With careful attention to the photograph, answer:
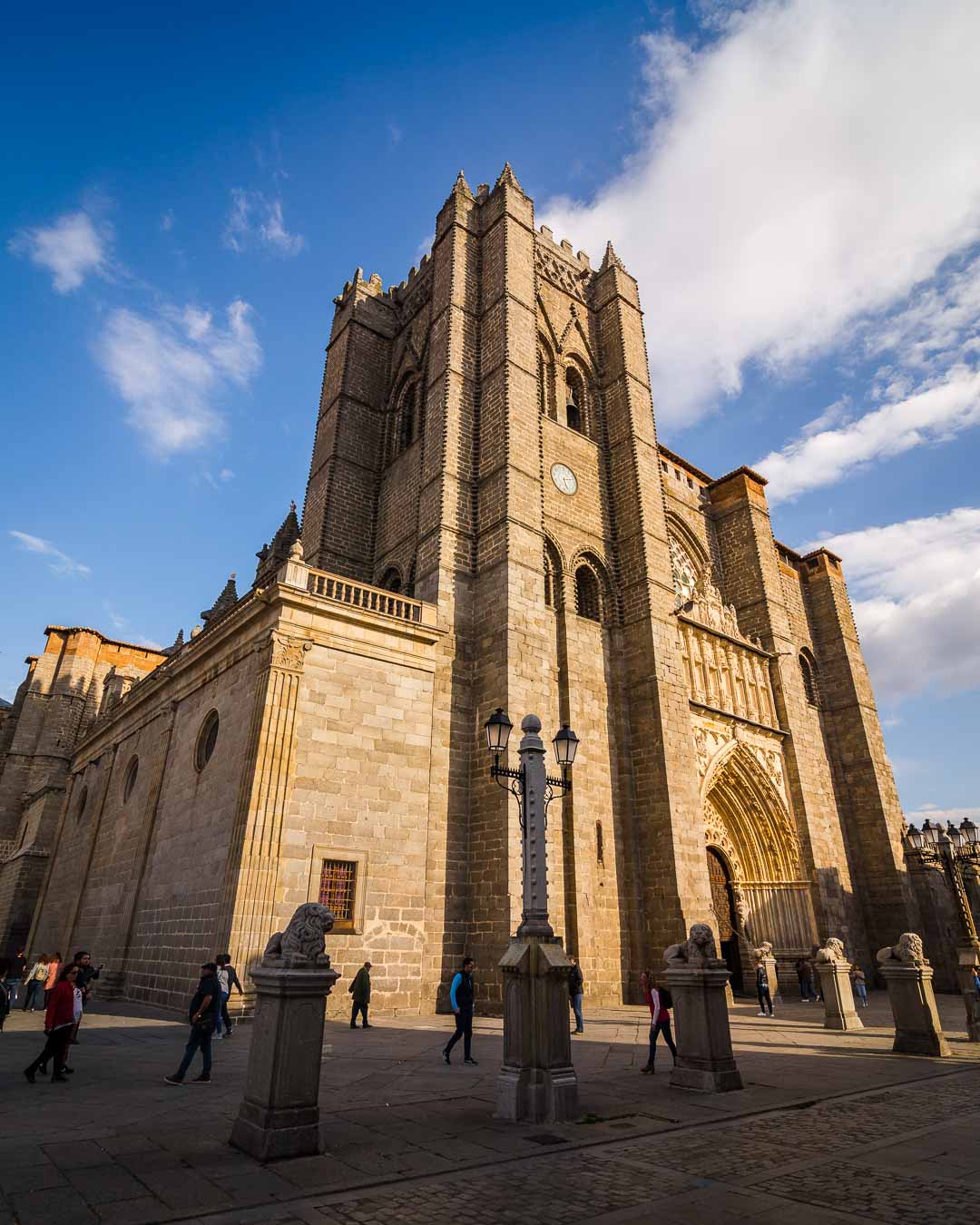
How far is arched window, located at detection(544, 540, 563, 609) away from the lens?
18211 millimetres

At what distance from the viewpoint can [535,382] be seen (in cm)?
1973

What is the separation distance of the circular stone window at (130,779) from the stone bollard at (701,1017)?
16.3 m

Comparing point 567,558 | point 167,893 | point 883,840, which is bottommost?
point 167,893

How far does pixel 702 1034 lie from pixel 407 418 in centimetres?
1960

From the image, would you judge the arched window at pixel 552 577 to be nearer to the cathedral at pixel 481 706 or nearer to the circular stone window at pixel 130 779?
the cathedral at pixel 481 706

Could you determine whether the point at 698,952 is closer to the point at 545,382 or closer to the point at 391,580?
the point at 391,580

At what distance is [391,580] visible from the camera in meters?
20.3

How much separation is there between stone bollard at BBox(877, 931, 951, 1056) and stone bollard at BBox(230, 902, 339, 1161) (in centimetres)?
823

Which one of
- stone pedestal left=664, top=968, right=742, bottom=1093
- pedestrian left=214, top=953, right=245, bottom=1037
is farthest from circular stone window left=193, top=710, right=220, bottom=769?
stone pedestal left=664, top=968, right=742, bottom=1093

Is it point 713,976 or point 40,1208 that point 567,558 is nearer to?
point 713,976

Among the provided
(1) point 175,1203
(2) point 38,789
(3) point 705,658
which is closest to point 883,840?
(3) point 705,658

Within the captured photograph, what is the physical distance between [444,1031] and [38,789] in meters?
25.2

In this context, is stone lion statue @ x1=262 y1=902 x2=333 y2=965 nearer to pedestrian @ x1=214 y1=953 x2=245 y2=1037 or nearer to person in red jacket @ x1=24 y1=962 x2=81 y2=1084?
person in red jacket @ x1=24 y1=962 x2=81 y2=1084

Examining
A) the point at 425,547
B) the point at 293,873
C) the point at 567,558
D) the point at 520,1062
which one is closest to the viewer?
the point at 520,1062
